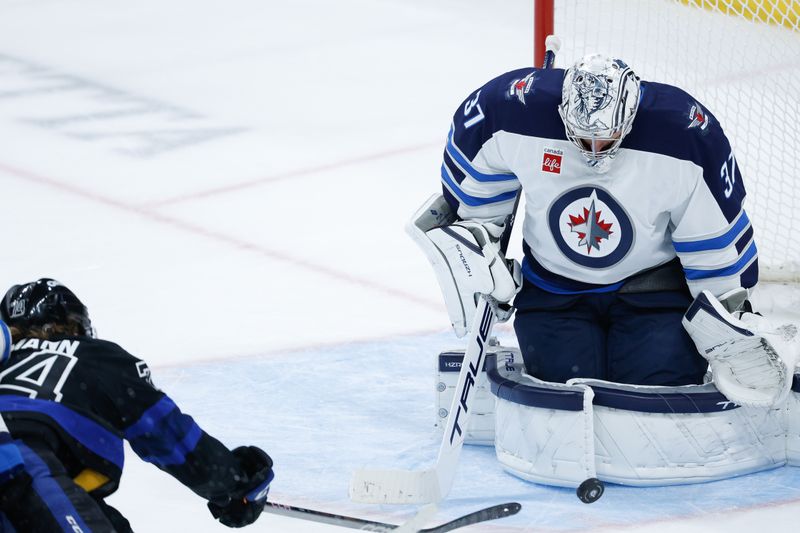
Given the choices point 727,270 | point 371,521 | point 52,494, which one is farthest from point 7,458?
point 727,270

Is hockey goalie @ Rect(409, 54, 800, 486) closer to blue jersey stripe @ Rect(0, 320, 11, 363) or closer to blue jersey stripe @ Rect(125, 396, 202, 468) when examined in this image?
blue jersey stripe @ Rect(125, 396, 202, 468)

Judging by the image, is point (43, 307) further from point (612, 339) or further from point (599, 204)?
point (612, 339)

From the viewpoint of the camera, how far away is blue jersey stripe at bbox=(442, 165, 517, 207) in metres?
3.51

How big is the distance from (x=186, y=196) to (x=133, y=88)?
1.63 metres

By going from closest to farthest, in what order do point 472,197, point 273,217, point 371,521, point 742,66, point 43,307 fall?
point 43,307
point 371,521
point 472,197
point 742,66
point 273,217

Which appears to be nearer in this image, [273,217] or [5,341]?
[5,341]

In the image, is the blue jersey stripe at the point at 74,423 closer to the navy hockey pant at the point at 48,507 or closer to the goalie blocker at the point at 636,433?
the navy hockey pant at the point at 48,507

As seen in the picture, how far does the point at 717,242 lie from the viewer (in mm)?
3312

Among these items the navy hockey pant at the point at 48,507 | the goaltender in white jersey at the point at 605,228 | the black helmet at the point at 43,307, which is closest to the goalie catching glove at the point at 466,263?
the goaltender in white jersey at the point at 605,228

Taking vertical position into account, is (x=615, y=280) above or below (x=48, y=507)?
below

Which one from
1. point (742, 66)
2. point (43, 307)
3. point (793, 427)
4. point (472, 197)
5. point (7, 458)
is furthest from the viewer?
point (742, 66)

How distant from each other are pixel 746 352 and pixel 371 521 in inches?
34.2

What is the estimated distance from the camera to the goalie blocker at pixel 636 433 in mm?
3271

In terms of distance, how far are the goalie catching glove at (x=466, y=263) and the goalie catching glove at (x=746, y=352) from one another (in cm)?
43
